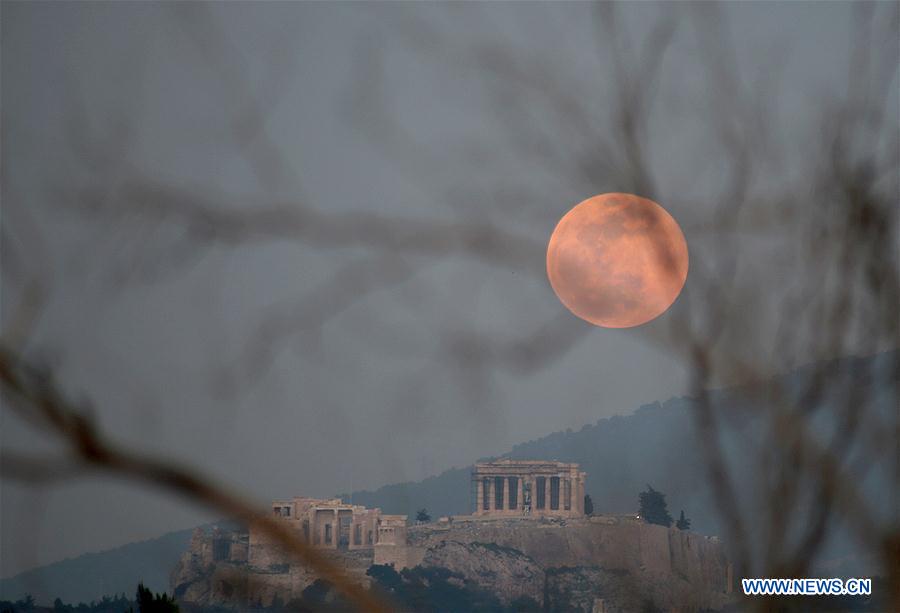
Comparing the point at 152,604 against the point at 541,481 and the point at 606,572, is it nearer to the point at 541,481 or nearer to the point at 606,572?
the point at 541,481

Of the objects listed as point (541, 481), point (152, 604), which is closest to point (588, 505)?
point (152, 604)

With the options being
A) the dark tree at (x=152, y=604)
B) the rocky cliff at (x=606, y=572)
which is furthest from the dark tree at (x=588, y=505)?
the dark tree at (x=152, y=604)

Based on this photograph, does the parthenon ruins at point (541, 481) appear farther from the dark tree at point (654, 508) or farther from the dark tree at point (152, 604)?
the dark tree at point (152, 604)

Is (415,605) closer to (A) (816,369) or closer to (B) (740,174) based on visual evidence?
(A) (816,369)

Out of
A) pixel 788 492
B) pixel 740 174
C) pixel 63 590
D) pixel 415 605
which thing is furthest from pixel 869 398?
pixel 63 590

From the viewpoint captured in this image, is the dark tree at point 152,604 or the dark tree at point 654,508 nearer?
the dark tree at point 654,508

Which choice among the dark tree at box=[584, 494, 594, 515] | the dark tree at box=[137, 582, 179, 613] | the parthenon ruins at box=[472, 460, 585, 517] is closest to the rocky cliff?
the dark tree at box=[584, 494, 594, 515]

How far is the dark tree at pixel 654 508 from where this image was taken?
1.86 meters

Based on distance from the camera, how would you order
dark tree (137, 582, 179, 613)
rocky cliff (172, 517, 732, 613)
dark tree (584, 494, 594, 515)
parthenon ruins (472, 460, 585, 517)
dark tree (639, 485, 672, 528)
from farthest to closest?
dark tree (137, 582, 179, 613), parthenon ruins (472, 460, 585, 517), dark tree (584, 494, 594, 515), dark tree (639, 485, 672, 528), rocky cliff (172, 517, 732, 613)

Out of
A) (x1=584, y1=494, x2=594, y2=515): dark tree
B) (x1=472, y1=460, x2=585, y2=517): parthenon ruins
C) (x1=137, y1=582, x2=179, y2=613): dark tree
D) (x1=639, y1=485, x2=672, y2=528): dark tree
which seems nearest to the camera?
(x1=639, y1=485, x2=672, y2=528): dark tree

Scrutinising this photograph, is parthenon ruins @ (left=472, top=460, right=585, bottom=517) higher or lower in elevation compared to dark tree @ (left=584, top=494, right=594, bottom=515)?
higher

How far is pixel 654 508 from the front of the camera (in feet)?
6.83

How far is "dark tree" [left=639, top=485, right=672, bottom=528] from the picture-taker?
186 cm

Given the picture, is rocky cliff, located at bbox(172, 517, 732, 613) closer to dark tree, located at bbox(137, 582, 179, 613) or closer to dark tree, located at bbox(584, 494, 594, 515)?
dark tree, located at bbox(584, 494, 594, 515)
